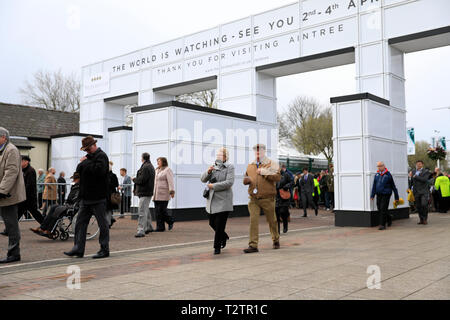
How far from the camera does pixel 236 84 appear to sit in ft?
61.8

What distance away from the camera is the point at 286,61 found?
685 inches

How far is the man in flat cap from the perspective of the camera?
712 centimetres

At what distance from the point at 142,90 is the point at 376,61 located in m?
11.6

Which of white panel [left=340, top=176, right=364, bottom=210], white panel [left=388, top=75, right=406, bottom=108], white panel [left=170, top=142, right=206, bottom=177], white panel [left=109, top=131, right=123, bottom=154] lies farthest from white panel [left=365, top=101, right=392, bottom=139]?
white panel [left=109, top=131, right=123, bottom=154]

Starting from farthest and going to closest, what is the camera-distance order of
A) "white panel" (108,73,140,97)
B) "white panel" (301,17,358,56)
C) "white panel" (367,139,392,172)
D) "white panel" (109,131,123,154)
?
"white panel" (108,73,140,97) → "white panel" (109,131,123,154) → "white panel" (301,17,358,56) → "white panel" (367,139,392,172)

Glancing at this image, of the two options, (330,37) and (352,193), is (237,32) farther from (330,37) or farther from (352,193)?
(352,193)

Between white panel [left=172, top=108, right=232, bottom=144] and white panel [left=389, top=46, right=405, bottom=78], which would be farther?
white panel [left=389, top=46, right=405, bottom=78]

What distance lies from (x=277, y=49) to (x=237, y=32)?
2.20m

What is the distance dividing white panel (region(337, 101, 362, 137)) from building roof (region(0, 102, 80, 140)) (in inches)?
789

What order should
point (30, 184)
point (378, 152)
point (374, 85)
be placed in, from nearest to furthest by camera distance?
point (30, 184) < point (378, 152) < point (374, 85)

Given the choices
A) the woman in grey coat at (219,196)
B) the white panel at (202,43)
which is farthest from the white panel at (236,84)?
the woman in grey coat at (219,196)

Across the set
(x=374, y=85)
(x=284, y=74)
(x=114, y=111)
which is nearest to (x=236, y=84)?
(x=284, y=74)

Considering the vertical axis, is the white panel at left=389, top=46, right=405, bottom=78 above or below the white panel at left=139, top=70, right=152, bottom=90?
below

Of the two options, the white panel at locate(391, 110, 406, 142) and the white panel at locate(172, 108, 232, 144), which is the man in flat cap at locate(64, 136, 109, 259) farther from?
the white panel at locate(391, 110, 406, 142)
